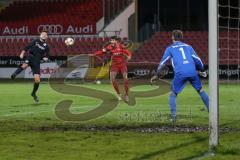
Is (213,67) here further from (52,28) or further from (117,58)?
(52,28)

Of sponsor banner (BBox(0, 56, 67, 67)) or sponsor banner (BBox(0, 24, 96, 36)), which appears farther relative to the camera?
sponsor banner (BBox(0, 24, 96, 36))

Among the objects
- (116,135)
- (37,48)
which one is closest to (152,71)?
(37,48)

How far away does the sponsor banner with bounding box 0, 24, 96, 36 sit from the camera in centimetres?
3675

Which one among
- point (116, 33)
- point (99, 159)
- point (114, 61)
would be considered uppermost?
point (116, 33)

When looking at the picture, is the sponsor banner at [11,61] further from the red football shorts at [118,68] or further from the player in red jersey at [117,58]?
the red football shorts at [118,68]

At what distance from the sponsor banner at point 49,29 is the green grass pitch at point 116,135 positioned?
21.5 m

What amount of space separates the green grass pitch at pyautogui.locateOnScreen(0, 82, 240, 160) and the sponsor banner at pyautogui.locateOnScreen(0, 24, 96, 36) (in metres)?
21.5

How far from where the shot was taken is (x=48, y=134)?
31.9 ft

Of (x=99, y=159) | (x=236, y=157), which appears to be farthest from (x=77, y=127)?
(x=236, y=157)

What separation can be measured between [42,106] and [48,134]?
20.1ft

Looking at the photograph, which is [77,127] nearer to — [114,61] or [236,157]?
[236,157]

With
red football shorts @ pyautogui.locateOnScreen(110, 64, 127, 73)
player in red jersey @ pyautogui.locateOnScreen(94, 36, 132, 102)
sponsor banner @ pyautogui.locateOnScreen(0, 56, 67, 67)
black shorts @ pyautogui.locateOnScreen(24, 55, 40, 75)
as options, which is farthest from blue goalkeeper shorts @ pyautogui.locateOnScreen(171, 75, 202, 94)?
sponsor banner @ pyautogui.locateOnScreen(0, 56, 67, 67)

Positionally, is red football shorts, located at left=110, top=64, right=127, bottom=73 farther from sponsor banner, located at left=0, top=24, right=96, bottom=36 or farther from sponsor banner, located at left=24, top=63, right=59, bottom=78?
sponsor banner, located at left=0, top=24, right=96, bottom=36

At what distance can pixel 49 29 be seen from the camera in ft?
123
